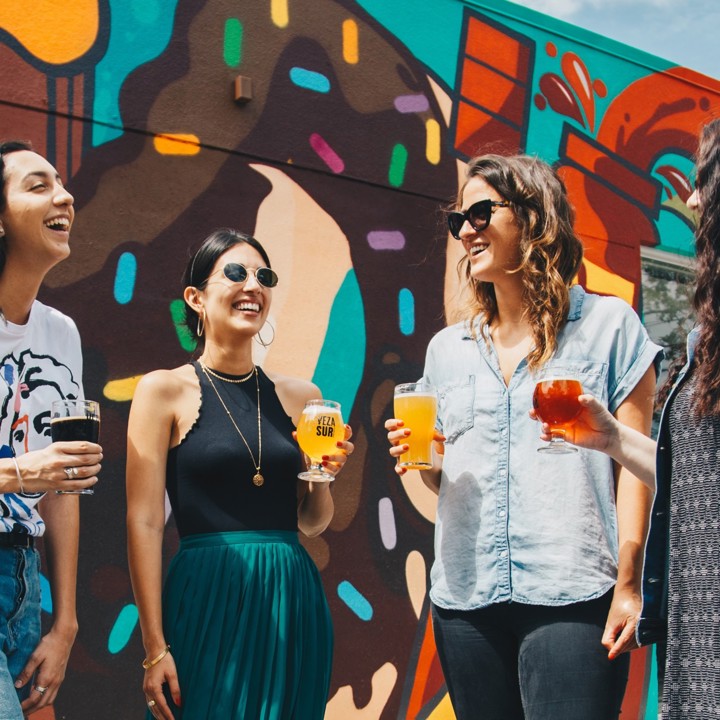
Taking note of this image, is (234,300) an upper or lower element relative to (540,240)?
lower

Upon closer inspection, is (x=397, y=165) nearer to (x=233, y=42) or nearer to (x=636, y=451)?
(x=233, y=42)

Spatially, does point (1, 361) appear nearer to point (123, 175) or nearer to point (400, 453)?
point (400, 453)

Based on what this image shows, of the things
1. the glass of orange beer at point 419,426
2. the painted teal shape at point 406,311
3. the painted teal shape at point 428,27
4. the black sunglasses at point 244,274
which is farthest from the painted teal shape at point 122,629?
the painted teal shape at point 428,27

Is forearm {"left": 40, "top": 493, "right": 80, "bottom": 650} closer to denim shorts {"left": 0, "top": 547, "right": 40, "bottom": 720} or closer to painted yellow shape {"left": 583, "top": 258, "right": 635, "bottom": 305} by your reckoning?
denim shorts {"left": 0, "top": 547, "right": 40, "bottom": 720}

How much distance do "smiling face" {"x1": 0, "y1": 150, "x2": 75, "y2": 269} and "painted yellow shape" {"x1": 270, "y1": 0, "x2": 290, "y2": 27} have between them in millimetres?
2537

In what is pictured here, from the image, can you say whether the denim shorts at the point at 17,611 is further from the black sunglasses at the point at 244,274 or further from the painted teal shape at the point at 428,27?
the painted teal shape at the point at 428,27

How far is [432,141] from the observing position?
554 cm

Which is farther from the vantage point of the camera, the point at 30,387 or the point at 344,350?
the point at 344,350

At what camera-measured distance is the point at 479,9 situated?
230 inches

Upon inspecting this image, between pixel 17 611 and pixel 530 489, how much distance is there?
1437mm

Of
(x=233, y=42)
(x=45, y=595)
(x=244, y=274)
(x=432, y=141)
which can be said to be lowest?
(x=45, y=595)

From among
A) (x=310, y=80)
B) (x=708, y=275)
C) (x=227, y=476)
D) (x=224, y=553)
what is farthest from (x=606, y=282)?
(x=708, y=275)

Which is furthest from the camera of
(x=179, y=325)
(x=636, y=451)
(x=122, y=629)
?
(x=179, y=325)

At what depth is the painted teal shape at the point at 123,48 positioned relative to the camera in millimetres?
4543
